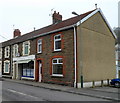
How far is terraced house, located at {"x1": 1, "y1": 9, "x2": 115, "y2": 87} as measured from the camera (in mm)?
15227

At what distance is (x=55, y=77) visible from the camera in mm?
16797

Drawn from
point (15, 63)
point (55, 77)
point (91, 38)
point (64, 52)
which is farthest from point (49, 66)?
point (15, 63)

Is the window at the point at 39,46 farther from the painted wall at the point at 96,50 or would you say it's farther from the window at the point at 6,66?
the window at the point at 6,66

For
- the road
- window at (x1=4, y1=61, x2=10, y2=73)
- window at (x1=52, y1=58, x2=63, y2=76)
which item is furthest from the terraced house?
window at (x1=4, y1=61, x2=10, y2=73)

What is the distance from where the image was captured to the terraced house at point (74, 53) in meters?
15.2

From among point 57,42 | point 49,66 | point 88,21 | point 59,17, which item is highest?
point 59,17

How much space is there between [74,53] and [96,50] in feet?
11.1

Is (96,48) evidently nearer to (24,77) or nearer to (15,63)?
(24,77)

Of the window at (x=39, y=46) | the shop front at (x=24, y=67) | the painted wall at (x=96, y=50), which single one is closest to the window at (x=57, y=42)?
the painted wall at (x=96, y=50)

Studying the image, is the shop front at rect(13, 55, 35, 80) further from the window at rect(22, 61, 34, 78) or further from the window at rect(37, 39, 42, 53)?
the window at rect(37, 39, 42, 53)

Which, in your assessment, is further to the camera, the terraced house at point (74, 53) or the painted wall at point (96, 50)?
the painted wall at point (96, 50)

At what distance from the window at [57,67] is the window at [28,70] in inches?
180

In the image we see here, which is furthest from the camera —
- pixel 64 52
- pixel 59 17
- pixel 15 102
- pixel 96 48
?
pixel 59 17

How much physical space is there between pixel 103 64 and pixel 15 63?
13.2 meters
